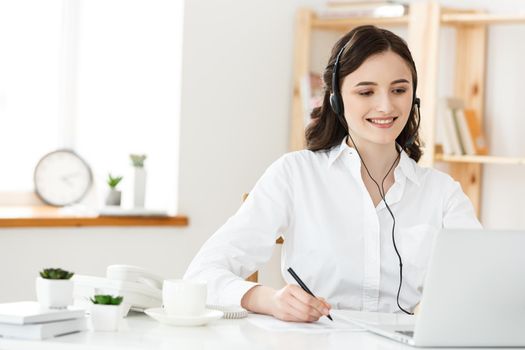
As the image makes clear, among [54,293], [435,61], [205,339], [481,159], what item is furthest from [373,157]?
[435,61]

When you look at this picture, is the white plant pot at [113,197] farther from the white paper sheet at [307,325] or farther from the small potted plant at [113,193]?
the white paper sheet at [307,325]

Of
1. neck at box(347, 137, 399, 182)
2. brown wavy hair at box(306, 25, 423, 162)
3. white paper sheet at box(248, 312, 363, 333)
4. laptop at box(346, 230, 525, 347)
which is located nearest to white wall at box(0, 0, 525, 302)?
brown wavy hair at box(306, 25, 423, 162)

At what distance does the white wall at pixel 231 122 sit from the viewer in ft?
12.8

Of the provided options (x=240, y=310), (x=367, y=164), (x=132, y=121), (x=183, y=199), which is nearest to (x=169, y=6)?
(x=132, y=121)

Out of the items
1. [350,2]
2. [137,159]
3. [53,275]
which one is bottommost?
[53,275]

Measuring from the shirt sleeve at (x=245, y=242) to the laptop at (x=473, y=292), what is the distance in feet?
1.79

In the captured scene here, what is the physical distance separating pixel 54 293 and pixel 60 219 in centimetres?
196

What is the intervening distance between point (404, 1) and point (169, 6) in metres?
1.04

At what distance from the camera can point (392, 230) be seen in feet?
7.50

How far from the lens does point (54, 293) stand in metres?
1.60

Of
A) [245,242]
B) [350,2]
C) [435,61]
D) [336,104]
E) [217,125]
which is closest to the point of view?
[245,242]

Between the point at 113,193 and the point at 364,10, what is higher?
the point at 364,10

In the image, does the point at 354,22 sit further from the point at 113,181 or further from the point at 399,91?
the point at 399,91

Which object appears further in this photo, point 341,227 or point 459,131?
point 459,131
